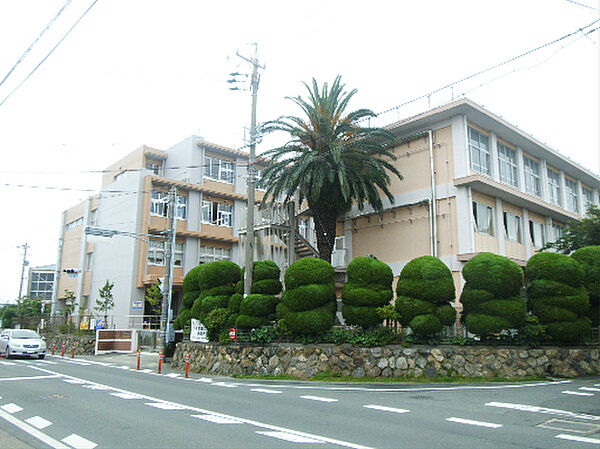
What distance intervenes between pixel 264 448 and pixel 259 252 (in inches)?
740

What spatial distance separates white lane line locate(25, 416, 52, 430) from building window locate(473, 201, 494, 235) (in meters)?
18.7

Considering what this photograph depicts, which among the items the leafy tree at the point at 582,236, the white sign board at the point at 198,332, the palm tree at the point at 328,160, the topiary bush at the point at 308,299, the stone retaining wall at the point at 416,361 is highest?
the palm tree at the point at 328,160

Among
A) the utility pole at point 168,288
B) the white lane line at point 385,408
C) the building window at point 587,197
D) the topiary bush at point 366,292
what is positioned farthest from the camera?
the building window at point 587,197

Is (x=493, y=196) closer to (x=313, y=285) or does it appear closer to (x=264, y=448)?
(x=313, y=285)

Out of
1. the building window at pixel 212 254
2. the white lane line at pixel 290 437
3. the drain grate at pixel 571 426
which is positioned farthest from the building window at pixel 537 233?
the building window at pixel 212 254

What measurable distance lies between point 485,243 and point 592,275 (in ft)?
16.2

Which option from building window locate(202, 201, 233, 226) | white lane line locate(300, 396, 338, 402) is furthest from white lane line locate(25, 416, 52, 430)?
building window locate(202, 201, 233, 226)

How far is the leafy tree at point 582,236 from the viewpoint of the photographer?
79.7ft

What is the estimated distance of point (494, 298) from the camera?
1678 cm

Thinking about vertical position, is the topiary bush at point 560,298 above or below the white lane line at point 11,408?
above

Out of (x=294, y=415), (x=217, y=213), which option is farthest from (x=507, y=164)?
(x=217, y=213)

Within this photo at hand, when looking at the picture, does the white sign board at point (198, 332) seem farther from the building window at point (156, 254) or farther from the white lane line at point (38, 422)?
the building window at point (156, 254)

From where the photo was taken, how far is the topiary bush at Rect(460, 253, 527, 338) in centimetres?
1644

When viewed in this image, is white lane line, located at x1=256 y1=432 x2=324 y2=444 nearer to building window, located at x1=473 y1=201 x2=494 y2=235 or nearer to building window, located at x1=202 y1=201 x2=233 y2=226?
building window, located at x1=473 y1=201 x2=494 y2=235
